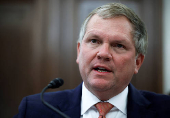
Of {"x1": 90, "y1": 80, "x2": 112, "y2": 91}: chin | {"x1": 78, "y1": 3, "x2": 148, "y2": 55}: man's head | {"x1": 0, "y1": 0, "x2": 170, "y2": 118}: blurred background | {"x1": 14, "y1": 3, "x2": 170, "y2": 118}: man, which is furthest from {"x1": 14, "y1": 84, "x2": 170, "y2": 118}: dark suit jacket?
{"x1": 0, "y1": 0, "x2": 170, "y2": 118}: blurred background

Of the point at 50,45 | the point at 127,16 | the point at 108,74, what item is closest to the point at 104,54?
the point at 108,74

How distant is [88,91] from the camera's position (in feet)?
4.43

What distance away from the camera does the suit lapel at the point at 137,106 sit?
4.21 feet

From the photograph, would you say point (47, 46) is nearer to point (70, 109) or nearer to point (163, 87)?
point (70, 109)

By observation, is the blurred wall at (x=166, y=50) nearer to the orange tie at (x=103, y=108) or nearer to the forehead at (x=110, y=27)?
the forehead at (x=110, y=27)

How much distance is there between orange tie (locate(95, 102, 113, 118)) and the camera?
1.22m

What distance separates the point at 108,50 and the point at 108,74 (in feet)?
0.53

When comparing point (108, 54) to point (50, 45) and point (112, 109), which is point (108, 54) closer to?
point (112, 109)

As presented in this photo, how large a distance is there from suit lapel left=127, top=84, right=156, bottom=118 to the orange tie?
6.0 inches

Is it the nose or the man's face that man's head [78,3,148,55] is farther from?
the nose

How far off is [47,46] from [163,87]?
1.78 meters

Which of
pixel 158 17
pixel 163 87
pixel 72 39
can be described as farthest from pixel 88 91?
pixel 158 17

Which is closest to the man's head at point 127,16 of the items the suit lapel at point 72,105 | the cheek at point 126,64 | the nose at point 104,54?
the cheek at point 126,64

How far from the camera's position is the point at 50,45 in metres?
2.58
